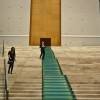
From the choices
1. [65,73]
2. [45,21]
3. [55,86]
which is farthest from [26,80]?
[45,21]

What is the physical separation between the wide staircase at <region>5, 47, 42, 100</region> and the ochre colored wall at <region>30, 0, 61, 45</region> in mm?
10836

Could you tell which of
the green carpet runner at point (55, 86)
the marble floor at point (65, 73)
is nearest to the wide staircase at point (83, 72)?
the marble floor at point (65, 73)

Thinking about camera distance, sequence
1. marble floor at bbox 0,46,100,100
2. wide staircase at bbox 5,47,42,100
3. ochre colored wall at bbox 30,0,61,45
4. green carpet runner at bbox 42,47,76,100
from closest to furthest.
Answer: green carpet runner at bbox 42,47,76,100
wide staircase at bbox 5,47,42,100
marble floor at bbox 0,46,100,100
ochre colored wall at bbox 30,0,61,45

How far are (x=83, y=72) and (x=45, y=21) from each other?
1738cm

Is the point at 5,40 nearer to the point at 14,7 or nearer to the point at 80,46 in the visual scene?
the point at 14,7

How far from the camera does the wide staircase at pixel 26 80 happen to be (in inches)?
572

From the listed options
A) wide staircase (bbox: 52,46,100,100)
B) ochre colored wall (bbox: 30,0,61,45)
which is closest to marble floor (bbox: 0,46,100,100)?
wide staircase (bbox: 52,46,100,100)

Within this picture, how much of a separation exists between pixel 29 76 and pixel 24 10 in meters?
18.3

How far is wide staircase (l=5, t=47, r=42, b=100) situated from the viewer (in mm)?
14527

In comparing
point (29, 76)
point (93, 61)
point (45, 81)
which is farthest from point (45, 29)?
point (45, 81)

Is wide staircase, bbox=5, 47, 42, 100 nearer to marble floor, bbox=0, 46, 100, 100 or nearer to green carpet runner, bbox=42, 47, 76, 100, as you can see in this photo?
marble floor, bbox=0, 46, 100, 100

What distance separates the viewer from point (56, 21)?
1444 inches

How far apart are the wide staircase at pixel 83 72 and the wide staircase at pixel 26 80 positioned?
5.11 feet

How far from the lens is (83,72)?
66.0 ft
